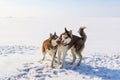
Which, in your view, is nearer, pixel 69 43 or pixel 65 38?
pixel 65 38

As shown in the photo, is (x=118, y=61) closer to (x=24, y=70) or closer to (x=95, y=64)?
(x=95, y=64)

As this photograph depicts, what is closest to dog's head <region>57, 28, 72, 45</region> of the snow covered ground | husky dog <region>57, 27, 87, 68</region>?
husky dog <region>57, 27, 87, 68</region>

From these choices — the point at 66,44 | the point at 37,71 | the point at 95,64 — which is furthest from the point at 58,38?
the point at 95,64

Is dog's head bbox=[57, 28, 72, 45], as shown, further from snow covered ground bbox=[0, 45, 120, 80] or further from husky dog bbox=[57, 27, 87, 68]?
snow covered ground bbox=[0, 45, 120, 80]

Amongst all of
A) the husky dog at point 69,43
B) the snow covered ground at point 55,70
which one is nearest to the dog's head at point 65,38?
the husky dog at point 69,43

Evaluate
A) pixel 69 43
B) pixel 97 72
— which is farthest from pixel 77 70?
pixel 69 43

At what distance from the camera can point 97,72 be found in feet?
32.2

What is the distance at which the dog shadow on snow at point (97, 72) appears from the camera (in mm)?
9406

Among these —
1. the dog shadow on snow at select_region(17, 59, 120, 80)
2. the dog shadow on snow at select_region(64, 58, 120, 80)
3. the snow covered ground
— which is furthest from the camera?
the dog shadow on snow at select_region(64, 58, 120, 80)

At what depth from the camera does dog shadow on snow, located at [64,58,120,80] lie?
941 cm

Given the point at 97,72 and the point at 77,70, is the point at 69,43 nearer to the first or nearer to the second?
the point at 77,70

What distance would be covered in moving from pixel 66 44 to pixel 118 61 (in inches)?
136

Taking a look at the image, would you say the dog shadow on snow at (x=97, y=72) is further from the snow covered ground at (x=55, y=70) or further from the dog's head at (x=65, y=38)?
the dog's head at (x=65, y=38)

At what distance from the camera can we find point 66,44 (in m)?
9.55
